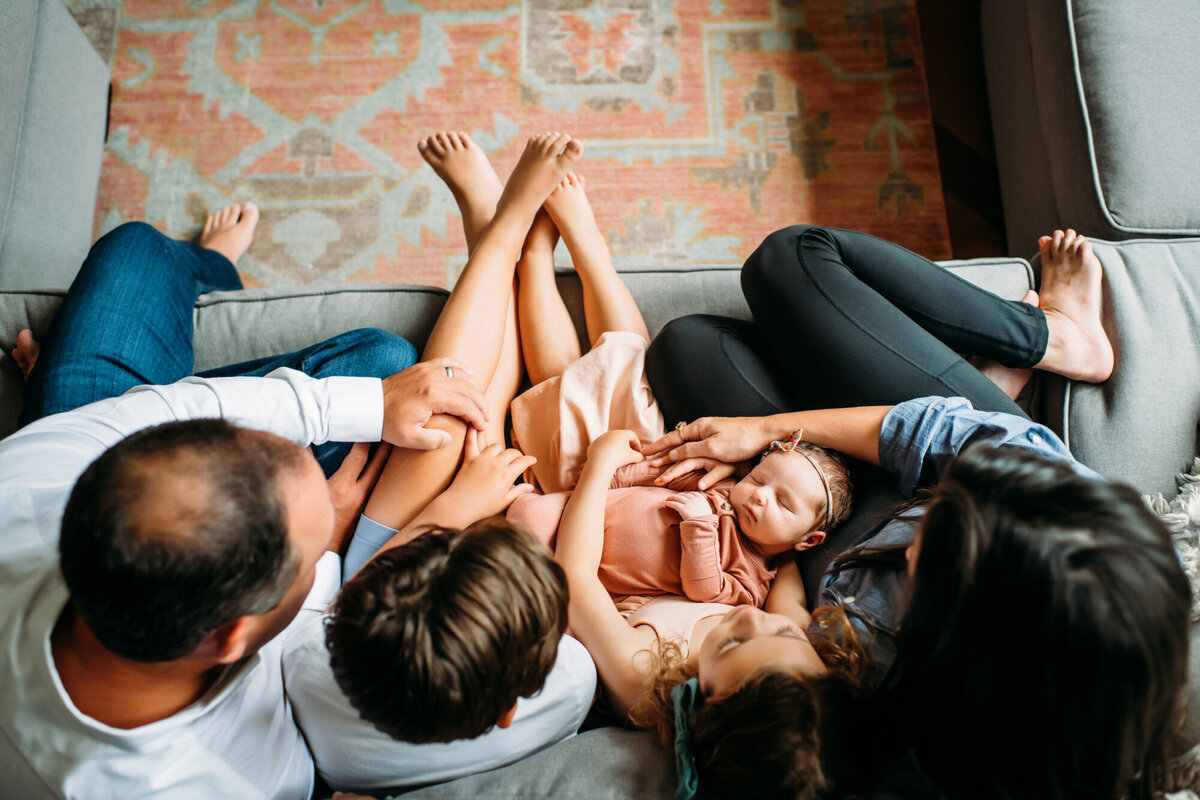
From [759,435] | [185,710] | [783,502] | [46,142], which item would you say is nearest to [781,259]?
[759,435]

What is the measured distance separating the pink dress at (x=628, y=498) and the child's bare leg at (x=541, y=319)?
0.07 metres

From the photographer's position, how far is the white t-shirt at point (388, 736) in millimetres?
808

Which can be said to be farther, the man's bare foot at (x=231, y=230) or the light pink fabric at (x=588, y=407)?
the man's bare foot at (x=231, y=230)

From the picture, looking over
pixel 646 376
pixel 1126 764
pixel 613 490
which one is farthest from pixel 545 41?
pixel 1126 764

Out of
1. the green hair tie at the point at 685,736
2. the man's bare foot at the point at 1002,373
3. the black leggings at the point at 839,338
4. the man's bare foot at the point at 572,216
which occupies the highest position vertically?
the man's bare foot at the point at 572,216

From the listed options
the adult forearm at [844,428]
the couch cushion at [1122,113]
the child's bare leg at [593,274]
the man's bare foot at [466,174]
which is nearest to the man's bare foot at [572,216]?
the child's bare leg at [593,274]

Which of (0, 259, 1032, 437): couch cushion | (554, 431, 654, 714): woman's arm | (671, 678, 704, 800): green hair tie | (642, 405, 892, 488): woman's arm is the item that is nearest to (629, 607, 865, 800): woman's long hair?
(671, 678, 704, 800): green hair tie

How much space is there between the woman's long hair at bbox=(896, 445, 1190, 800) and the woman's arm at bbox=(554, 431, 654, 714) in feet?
1.14

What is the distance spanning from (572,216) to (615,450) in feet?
1.65

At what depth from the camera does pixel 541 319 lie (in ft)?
4.26

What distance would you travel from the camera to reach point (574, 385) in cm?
120

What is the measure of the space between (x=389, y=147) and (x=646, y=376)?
3.26 ft

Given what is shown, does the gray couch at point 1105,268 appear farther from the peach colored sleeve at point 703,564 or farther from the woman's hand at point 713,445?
the peach colored sleeve at point 703,564

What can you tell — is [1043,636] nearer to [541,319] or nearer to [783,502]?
[783,502]
